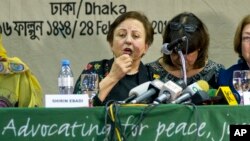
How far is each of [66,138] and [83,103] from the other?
19 cm

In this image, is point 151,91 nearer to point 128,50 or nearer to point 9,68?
point 128,50

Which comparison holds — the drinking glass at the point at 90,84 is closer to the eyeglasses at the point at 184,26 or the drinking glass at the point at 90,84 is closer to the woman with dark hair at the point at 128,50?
the woman with dark hair at the point at 128,50

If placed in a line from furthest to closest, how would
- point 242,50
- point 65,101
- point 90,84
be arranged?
1. point 242,50
2. point 90,84
3. point 65,101

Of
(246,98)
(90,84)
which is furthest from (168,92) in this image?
(90,84)

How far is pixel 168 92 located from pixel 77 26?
1733 millimetres

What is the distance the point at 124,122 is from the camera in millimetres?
2643

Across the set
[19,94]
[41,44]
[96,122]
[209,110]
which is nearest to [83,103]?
[96,122]

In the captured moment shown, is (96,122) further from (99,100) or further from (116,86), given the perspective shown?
(116,86)

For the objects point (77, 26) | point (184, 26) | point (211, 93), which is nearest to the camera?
point (211, 93)

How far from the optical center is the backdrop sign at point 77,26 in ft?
14.1

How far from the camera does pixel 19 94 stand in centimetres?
362

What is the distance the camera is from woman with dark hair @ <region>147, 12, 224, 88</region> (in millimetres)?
3524

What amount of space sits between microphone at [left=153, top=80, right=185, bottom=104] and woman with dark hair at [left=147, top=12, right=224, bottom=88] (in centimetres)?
82

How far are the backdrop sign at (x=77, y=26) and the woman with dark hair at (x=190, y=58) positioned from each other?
1.92 feet
